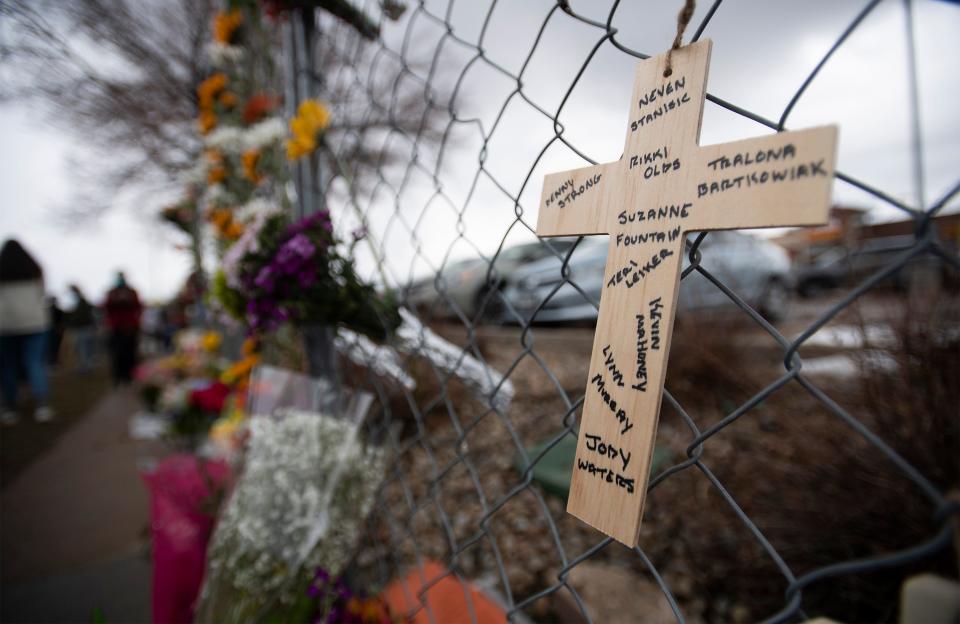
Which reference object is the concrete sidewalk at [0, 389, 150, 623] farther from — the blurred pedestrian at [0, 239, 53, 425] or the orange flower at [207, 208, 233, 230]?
the orange flower at [207, 208, 233, 230]

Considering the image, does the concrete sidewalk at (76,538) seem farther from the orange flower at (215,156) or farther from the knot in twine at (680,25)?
the knot in twine at (680,25)

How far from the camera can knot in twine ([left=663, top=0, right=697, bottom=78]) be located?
1.23ft

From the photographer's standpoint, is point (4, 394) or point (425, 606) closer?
point (425, 606)

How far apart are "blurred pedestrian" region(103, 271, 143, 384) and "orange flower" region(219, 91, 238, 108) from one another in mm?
4645

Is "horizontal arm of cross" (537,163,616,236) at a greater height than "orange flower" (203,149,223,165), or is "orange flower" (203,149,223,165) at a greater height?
"orange flower" (203,149,223,165)

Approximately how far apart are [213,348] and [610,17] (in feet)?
13.3

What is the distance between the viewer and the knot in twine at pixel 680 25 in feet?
1.23

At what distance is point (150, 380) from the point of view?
3.73 m

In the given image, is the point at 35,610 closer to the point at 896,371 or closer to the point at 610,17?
the point at 610,17

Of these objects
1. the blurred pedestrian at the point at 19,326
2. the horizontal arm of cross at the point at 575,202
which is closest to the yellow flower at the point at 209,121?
the blurred pedestrian at the point at 19,326

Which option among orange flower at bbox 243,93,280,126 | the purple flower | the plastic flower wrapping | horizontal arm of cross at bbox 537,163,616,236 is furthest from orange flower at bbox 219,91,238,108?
horizontal arm of cross at bbox 537,163,616,236

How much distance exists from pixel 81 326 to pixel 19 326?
4.60 meters

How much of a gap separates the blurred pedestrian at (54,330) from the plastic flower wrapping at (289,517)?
949 centimetres

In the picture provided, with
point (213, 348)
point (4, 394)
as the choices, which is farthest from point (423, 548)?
point (4, 394)
